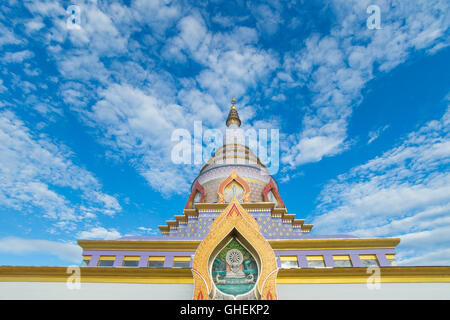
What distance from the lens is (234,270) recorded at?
10.2 meters

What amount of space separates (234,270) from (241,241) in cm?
121

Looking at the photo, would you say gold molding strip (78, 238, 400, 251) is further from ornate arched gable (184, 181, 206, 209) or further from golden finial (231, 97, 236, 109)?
golden finial (231, 97, 236, 109)

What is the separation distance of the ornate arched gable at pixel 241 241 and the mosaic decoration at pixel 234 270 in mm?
260

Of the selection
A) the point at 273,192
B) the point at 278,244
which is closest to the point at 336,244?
the point at 278,244

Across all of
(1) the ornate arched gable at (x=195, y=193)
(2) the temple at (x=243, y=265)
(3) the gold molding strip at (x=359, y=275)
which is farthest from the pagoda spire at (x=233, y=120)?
(3) the gold molding strip at (x=359, y=275)

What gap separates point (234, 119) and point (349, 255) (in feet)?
71.8

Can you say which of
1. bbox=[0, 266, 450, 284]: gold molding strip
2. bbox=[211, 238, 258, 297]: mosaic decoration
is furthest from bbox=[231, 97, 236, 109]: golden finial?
bbox=[211, 238, 258, 297]: mosaic decoration

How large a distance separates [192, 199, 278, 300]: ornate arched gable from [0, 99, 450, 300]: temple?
37mm

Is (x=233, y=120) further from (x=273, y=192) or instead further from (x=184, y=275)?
(x=184, y=275)

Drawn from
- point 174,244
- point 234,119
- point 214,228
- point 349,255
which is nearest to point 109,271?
point 174,244

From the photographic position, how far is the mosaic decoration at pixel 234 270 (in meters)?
9.88

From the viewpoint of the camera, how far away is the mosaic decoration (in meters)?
9.88

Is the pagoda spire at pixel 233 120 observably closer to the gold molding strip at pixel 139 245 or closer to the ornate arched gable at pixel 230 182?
the ornate arched gable at pixel 230 182
